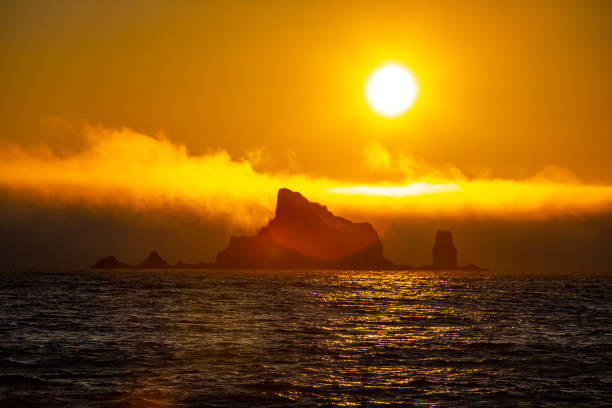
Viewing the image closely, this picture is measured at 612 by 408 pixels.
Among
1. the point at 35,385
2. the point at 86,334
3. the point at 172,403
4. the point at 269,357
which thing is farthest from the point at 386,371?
the point at 86,334

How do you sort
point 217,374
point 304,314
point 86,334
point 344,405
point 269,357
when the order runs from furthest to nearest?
point 304,314
point 86,334
point 269,357
point 217,374
point 344,405

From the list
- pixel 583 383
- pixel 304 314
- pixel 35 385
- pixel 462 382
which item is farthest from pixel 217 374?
pixel 304 314

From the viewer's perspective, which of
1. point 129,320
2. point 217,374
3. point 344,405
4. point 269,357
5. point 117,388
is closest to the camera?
point 344,405

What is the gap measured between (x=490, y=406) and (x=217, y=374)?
44.2 feet

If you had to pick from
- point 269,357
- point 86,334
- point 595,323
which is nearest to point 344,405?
point 269,357

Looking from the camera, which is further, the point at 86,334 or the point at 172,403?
the point at 86,334

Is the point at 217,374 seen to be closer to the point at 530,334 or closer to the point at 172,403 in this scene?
the point at 172,403

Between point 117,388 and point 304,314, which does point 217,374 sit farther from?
point 304,314

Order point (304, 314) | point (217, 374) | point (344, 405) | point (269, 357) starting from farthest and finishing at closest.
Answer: point (304, 314) → point (269, 357) → point (217, 374) → point (344, 405)

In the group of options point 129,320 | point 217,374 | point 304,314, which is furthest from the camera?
point 304,314

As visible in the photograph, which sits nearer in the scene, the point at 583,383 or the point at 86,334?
the point at 583,383

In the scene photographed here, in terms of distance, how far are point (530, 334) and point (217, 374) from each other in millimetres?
29172

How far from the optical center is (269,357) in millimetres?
37969

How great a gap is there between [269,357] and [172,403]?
39.0ft
